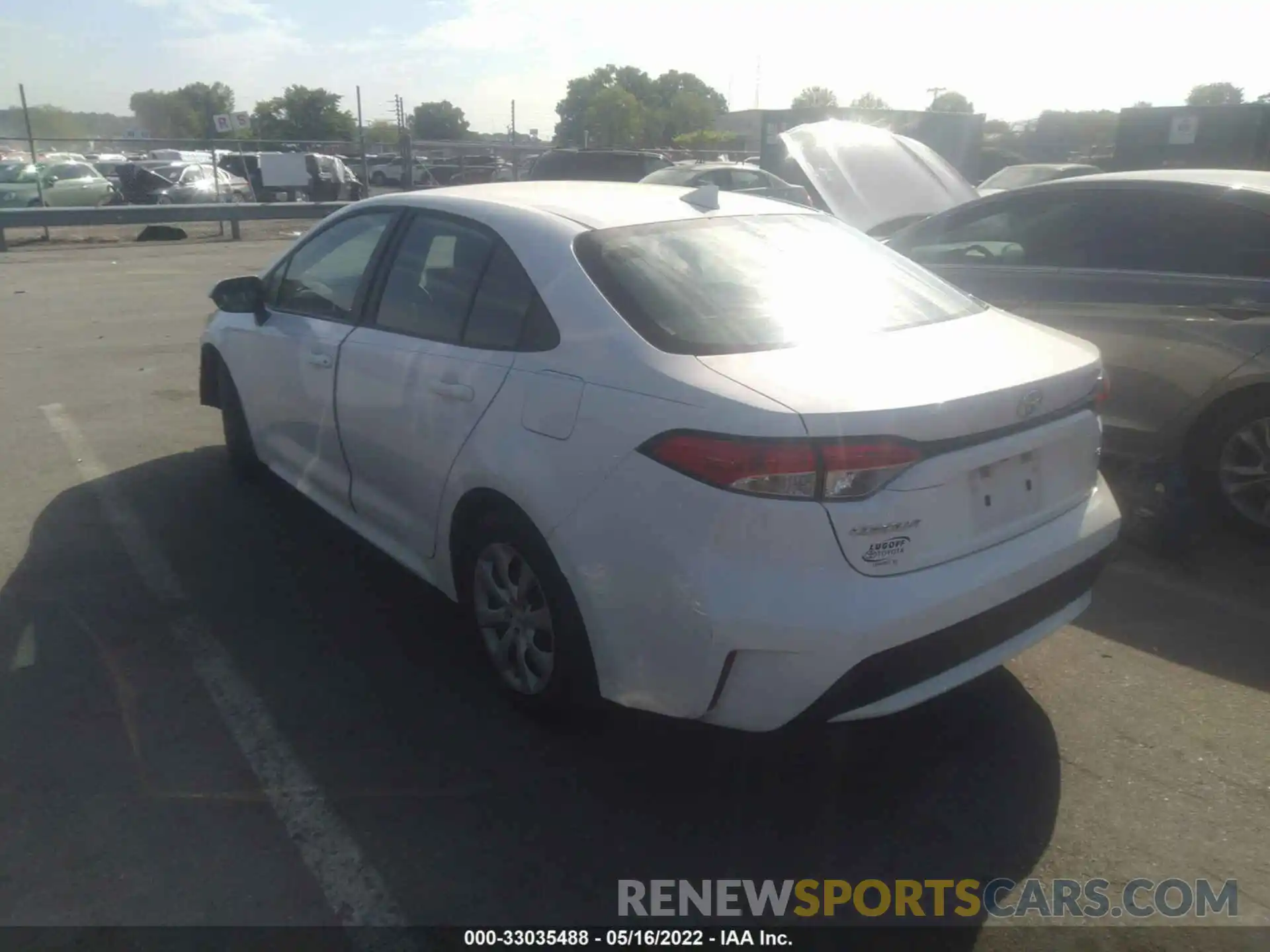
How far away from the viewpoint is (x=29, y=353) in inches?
353

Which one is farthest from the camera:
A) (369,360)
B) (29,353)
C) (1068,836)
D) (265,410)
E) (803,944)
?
(29,353)

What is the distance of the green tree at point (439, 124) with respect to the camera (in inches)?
2795

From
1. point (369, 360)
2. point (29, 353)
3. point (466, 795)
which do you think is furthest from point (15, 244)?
point (466, 795)

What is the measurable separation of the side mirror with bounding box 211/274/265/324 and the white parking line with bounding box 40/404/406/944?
1172 mm

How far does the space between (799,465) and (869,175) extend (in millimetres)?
5792

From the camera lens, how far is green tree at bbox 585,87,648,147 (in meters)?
46.4

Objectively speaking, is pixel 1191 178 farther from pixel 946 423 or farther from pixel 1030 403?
pixel 946 423

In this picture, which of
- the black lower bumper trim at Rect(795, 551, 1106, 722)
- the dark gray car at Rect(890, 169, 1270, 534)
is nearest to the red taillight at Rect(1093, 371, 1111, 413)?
the black lower bumper trim at Rect(795, 551, 1106, 722)

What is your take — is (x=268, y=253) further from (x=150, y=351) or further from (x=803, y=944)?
(x=803, y=944)

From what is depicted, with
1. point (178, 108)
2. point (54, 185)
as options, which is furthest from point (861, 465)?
point (178, 108)

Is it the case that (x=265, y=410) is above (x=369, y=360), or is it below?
below

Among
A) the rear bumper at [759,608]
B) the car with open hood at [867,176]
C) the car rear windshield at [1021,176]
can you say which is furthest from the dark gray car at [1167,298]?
the car rear windshield at [1021,176]

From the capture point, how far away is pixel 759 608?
101 inches

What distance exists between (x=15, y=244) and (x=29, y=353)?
1204cm
